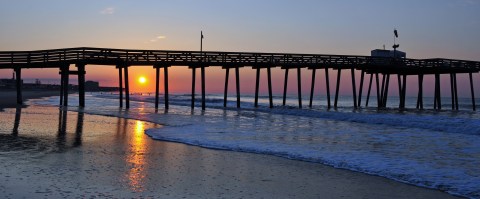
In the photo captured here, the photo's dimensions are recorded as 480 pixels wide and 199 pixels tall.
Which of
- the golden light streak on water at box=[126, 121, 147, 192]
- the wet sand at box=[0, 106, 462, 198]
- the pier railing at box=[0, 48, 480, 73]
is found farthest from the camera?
the pier railing at box=[0, 48, 480, 73]

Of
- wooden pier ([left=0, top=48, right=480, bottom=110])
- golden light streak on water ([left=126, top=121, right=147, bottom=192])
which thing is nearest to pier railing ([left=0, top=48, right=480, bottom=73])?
wooden pier ([left=0, top=48, right=480, bottom=110])

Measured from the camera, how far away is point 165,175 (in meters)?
7.62

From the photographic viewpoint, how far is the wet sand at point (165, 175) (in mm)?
6453

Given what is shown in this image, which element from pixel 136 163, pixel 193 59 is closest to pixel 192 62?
pixel 193 59

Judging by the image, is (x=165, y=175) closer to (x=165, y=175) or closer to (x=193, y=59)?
(x=165, y=175)

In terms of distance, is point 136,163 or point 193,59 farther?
point 193,59

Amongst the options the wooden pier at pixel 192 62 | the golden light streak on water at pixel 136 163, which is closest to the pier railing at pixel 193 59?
the wooden pier at pixel 192 62

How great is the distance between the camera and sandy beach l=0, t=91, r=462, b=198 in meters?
6.45

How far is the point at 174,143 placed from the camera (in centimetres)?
1224

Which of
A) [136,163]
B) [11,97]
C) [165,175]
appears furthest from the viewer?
[11,97]

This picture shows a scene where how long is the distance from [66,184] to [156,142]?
5687 millimetres

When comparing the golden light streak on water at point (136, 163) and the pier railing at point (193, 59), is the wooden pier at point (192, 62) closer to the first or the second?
the pier railing at point (193, 59)

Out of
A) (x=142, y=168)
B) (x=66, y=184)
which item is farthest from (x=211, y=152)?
(x=66, y=184)

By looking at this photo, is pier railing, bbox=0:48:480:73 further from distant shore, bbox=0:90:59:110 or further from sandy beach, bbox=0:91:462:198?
sandy beach, bbox=0:91:462:198
